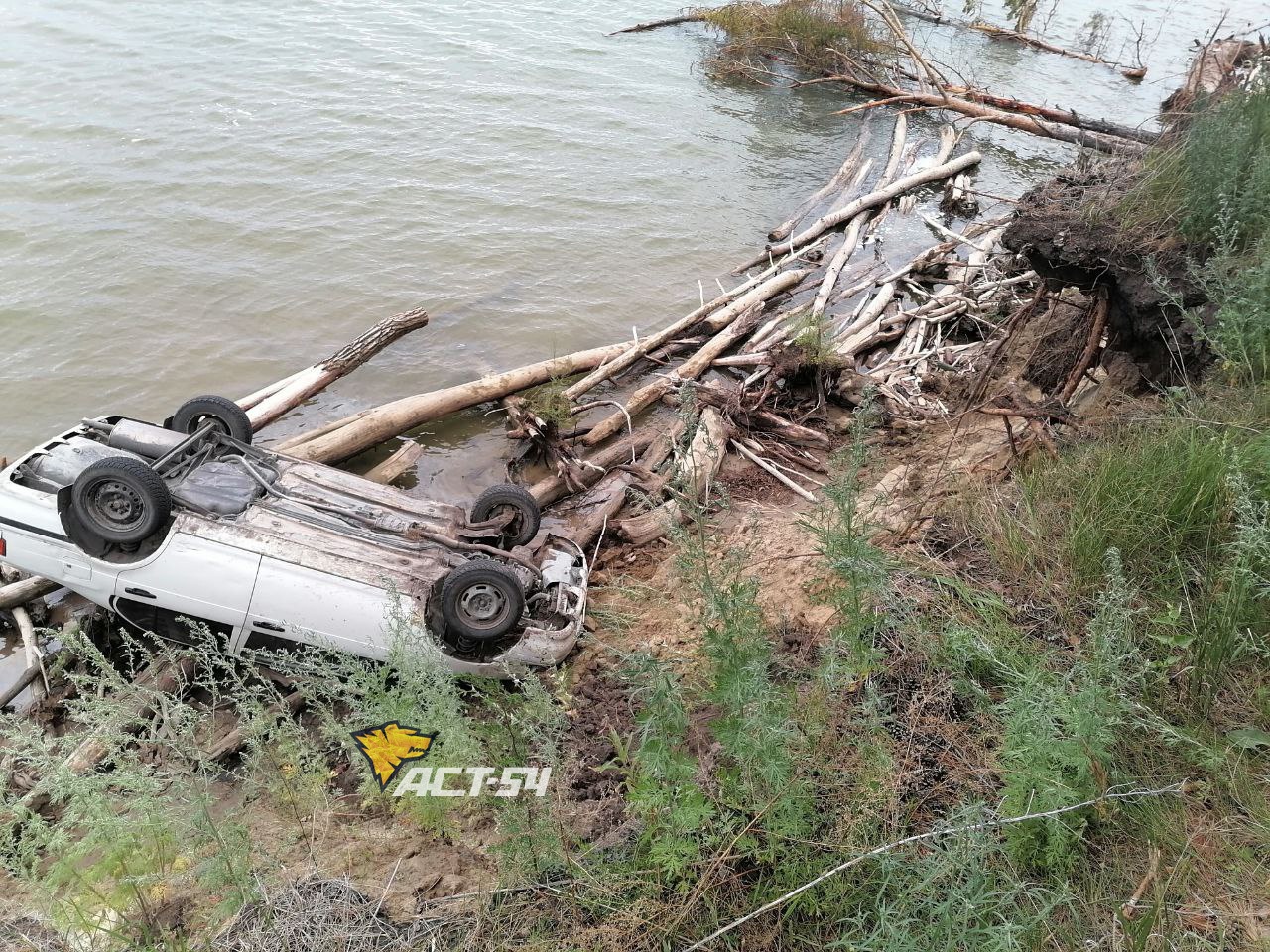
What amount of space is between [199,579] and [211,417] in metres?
1.90

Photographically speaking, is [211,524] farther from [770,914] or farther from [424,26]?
[424,26]

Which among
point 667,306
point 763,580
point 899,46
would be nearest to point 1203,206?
point 763,580

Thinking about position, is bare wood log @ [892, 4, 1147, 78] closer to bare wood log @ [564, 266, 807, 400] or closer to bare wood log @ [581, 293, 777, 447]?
bare wood log @ [564, 266, 807, 400]

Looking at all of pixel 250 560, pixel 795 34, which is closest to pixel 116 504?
pixel 250 560

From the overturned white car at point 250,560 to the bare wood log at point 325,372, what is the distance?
2142 mm

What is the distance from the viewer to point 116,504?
5.64 m

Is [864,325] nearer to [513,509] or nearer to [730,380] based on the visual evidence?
[730,380]

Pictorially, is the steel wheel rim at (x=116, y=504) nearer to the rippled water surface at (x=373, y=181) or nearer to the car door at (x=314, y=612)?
the car door at (x=314, y=612)

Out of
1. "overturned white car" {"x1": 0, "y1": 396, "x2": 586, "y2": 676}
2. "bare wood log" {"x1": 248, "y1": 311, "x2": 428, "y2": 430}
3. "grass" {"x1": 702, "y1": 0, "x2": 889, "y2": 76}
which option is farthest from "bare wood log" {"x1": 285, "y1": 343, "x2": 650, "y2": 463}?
"grass" {"x1": 702, "y1": 0, "x2": 889, "y2": 76}

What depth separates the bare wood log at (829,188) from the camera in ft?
45.7

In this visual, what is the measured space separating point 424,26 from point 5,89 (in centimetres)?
946

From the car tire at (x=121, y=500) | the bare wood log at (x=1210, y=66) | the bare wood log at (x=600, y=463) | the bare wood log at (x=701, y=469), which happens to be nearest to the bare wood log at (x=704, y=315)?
the bare wood log at (x=600, y=463)

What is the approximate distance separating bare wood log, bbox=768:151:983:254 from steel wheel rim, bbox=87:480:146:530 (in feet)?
33.5

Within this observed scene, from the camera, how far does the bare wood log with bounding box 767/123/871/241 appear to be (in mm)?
13938
